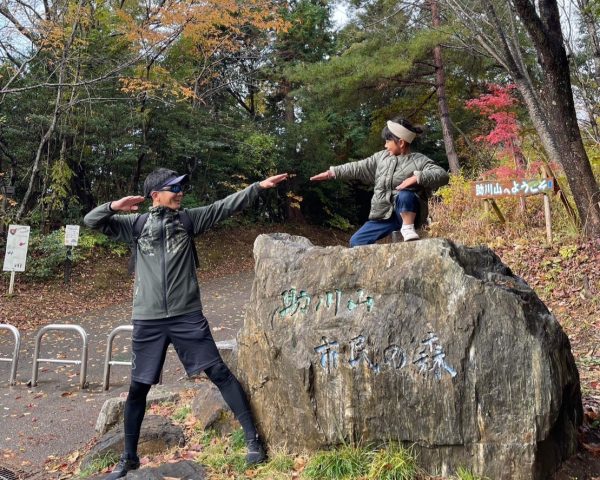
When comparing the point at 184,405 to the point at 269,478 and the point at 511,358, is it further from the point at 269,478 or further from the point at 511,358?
the point at 511,358

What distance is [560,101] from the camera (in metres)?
7.07

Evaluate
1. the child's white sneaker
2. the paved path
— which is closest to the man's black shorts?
the child's white sneaker

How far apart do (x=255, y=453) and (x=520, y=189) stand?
709 centimetres

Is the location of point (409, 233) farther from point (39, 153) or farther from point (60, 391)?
point (39, 153)

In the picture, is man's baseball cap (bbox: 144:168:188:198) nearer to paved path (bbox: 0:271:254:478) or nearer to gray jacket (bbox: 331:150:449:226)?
gray jacket (bbox: 331:150:449:226)

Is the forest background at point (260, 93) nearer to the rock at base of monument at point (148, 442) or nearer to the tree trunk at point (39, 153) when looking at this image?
the tree trunk at point (39, 153)

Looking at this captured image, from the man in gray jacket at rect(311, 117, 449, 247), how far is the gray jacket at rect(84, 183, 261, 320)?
978 mm

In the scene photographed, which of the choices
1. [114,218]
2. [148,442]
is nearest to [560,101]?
[114,218]

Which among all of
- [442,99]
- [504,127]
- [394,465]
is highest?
[442,99]

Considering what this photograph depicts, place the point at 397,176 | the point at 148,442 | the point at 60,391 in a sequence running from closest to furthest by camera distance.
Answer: the point at 397,176 → the point at 148,442 → the point at 60,391

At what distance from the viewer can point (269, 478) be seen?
123 inches

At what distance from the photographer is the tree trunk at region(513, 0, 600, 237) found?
675cm

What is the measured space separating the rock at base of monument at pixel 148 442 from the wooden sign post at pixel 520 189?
7025 mm

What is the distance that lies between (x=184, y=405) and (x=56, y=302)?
8.24 metres
